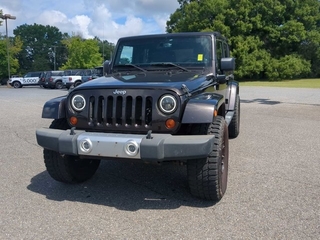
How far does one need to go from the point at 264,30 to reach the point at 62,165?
35.5 metres

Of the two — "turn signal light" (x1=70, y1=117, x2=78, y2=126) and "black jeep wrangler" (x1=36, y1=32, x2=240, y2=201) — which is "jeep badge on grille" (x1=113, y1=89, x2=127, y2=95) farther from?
"turn signal light" (x1=70, y1=117, x2=78, y2=126)

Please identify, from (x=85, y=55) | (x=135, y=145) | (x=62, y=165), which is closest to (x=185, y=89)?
(x=135, y=145)

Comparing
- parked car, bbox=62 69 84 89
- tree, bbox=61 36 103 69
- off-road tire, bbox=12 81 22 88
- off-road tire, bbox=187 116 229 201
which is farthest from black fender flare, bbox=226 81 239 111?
tree, bbox=61 36 103 69

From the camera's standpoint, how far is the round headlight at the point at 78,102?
11.3ft

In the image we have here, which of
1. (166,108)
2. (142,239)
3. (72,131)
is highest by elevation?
(166,108)

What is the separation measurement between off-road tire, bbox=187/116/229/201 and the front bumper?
8.4 inches

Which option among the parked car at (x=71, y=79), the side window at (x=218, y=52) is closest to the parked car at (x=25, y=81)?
the parked car at (x=71, y=79)

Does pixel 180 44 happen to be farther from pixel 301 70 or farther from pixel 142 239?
pixel 301 70

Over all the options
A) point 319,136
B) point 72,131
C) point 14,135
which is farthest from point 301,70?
point 72,131

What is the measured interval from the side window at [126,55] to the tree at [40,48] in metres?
79.4

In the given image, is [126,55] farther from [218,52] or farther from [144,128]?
[144,128]

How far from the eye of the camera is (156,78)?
372 cm

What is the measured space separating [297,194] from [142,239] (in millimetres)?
1905

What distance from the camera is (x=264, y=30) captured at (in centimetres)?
3553
